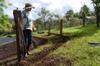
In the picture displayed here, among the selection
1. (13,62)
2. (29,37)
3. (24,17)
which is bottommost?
(13,62)

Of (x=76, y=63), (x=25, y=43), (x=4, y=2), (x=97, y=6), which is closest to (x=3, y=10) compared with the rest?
(x=4, y=2)

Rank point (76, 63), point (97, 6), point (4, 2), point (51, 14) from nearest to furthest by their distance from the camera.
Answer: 1. point (76, 63)
2. point (4, 2)
3. point (97, 6)
4. point (51, 14)

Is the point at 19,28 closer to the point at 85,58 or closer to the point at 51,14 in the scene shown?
the point at 85,58

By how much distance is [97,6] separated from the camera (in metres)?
33.1

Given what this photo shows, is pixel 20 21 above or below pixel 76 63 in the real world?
above

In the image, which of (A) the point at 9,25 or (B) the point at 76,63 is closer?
(B) the point at 76,63

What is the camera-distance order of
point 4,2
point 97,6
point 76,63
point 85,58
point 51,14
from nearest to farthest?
1. point 76,63
2. point 85,58
3. point 4,2
4. point 97,6
5. point 51,14

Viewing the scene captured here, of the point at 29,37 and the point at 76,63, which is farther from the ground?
the point at 29,37

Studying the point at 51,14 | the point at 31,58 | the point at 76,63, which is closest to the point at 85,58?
the point at 76,63

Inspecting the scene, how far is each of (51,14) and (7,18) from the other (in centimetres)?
4346

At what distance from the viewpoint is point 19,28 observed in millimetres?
9969

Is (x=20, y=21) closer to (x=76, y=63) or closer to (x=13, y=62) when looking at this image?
(x=13, y=62)

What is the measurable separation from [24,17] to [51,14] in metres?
59.9

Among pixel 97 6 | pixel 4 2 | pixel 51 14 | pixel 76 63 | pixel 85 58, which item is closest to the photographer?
pixel 76 63
